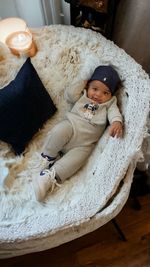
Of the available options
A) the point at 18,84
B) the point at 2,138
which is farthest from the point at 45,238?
the point at 18,84

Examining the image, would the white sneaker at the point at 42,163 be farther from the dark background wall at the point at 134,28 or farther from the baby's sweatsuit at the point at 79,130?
the dark background wall at the point at 134,28

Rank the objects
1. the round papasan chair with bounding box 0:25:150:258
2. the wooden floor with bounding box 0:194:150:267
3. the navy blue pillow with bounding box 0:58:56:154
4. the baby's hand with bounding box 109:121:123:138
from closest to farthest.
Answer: the round papasan chair with bounding box 0:25:150:258, the baby's hand with bounding box 109:121:123:138, the navy blue pillow with bounding box 0:58:56:154, the wooden floor with bounding box 0:194:150:267

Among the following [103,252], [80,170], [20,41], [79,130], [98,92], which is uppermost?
[20,41]

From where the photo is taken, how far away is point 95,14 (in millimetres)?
1261

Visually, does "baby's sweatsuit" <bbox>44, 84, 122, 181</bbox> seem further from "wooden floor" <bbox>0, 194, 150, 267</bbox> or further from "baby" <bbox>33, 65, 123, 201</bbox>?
"wooden floor" <bbox>0, 194, 150, 267</bbox>

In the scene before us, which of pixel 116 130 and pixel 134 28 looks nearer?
pixel 116 130

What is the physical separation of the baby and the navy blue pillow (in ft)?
0.31

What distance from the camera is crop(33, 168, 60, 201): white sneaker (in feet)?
3.49

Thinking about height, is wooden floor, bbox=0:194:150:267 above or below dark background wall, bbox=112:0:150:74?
below

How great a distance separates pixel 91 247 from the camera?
1317mm

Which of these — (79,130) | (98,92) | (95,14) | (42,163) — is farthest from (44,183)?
(95,14)

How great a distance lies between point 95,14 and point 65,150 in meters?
0.57

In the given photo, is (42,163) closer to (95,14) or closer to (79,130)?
(79,130)

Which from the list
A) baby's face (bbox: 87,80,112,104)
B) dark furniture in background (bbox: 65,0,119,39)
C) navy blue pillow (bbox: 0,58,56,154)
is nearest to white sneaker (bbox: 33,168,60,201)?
navy blue pillow (bbox: 0,58,56,154)
